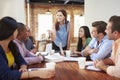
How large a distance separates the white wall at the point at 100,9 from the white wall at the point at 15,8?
1489mm

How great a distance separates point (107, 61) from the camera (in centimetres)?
216

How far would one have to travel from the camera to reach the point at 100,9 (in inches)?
182

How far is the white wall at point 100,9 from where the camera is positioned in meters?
4.50

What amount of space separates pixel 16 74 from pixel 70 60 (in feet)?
3.49

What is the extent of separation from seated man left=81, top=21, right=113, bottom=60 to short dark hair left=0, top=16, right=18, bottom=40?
3.57 feet

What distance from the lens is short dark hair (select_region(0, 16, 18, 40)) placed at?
165 centimetres

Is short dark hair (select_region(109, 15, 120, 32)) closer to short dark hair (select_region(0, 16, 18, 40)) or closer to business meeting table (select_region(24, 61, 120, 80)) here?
business meeting table (select_region(24, 61, 120, 80))

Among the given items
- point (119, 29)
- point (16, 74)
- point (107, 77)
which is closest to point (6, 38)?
point (16, 74)

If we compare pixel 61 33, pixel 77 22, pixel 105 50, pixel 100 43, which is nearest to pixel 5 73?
pixel 105 50

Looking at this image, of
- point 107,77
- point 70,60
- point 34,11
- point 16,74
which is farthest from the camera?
point 34,11

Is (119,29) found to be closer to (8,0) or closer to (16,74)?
(16,74)

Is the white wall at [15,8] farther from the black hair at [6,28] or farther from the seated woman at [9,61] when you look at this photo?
the black hair at [6,28]

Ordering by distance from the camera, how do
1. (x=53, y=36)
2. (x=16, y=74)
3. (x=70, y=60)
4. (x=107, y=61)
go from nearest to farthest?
(x=16, y=74), (x=107, y=61), (x=70, y=60), (x=53, y=36)

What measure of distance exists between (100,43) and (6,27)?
139 cm
